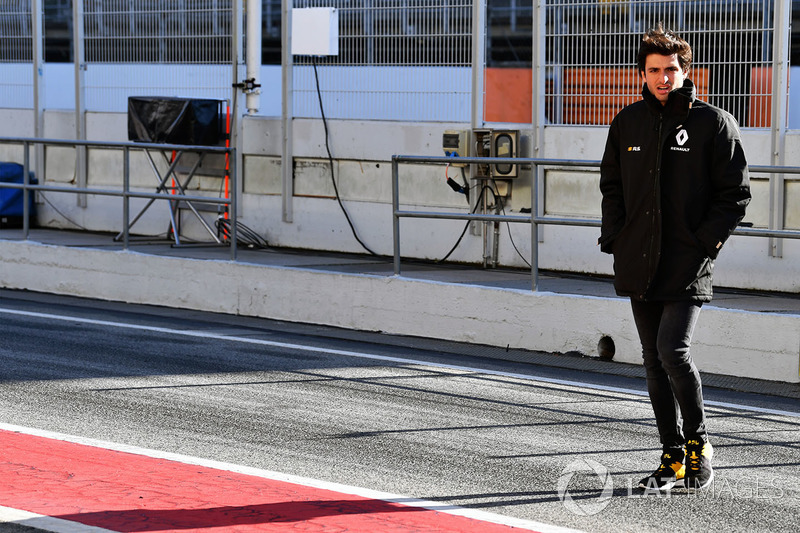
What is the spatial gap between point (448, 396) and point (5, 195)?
31.0ft

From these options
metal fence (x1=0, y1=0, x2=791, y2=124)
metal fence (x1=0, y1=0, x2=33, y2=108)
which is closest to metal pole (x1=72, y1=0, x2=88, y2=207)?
metal fence (x1=0, y1=0, x2=791, y2=124)

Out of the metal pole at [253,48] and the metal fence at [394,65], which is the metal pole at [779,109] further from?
the metal pole at [253,48]

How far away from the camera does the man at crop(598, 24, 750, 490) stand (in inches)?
219

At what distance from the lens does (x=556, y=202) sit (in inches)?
500

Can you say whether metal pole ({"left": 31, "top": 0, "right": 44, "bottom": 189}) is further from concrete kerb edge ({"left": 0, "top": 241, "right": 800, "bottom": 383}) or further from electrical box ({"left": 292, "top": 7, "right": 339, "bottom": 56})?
electrical box ({"left": 292, "top": 7, "right": 339, "bottom": 56})

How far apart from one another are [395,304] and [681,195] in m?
5.73

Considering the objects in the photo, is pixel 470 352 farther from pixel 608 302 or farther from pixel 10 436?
pixel 10 436

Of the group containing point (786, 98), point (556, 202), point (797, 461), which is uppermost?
point (786, 98)

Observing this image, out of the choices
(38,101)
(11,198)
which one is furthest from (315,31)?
(38,101)

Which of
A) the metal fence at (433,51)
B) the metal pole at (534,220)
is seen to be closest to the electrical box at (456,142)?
the metal fence at (433,51)

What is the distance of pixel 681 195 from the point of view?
18.4 ft

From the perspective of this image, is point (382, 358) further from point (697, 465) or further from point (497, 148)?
point (697, 465)

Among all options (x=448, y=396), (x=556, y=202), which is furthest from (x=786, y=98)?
(x=448, y=396)
